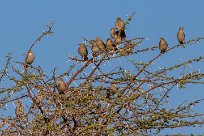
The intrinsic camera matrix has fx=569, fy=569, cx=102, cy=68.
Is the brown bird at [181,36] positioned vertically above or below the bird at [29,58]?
above

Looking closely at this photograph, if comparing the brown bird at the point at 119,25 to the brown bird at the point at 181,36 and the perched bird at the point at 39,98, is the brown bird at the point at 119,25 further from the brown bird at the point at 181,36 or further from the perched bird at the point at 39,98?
the perched bird at the point at 39,98

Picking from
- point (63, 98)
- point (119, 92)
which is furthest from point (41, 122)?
point (119, 92)

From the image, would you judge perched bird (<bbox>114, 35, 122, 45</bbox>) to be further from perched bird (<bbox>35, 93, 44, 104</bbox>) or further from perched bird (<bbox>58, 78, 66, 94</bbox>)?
perched bird (<bbox>35, 93, 44, 104</bbox>)

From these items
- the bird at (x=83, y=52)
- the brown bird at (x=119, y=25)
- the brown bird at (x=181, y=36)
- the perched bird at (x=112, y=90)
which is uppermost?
the brown bird at (x=119, y=25)

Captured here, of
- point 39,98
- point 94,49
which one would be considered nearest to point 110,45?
point 94,49

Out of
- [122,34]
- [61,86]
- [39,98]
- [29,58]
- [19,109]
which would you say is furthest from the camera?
[122,34]

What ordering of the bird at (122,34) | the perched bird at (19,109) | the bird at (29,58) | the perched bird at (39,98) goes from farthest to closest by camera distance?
the bird at (122,34), the perched bird at (19,109), the bird at (29,58), the perched bird at (39,98)

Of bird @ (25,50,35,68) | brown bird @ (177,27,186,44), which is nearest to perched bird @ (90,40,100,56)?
bird @ (25,50,35,68)

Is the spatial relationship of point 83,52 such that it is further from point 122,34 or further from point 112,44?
point 122,34

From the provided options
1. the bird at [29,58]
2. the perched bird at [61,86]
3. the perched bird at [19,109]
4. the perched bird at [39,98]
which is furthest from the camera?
the perched bird at [19,109]

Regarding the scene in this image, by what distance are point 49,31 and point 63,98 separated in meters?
0.99

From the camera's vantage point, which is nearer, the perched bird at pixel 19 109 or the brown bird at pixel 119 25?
the perched bird at pixel 19 109

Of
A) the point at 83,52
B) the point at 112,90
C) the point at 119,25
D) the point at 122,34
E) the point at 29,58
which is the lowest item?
the point at 112,90

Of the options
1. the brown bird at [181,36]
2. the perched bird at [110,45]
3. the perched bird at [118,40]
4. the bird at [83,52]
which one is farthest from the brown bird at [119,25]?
the brown bird at [181,36]
